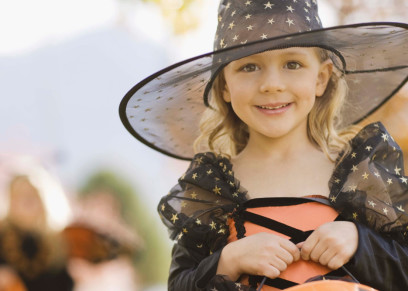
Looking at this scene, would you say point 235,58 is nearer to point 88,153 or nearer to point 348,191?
point 348,191

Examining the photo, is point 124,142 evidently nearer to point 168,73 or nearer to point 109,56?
point 109,56

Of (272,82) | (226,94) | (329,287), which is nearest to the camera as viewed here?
(329,287)

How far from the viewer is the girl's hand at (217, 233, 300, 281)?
1.43 metres

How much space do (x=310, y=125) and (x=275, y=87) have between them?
24 cm

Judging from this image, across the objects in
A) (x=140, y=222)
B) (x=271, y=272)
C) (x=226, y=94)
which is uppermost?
(x=226, y=94)

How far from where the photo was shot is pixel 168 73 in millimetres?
1557

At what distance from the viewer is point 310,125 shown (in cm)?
172

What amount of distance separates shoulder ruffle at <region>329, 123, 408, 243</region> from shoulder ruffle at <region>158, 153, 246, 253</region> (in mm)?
252

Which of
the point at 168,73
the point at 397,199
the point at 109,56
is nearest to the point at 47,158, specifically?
the point at 109,56

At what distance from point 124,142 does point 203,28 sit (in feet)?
3.07

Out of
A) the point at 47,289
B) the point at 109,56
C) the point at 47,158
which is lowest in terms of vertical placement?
the point at 47,289

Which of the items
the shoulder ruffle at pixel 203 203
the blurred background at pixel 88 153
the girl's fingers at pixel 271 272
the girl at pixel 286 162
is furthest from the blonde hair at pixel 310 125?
the blurred background at pixel 88 153

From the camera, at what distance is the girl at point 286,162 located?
1.43m

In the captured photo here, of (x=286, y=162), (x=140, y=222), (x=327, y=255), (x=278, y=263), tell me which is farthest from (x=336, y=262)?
(x=140, y=222)
